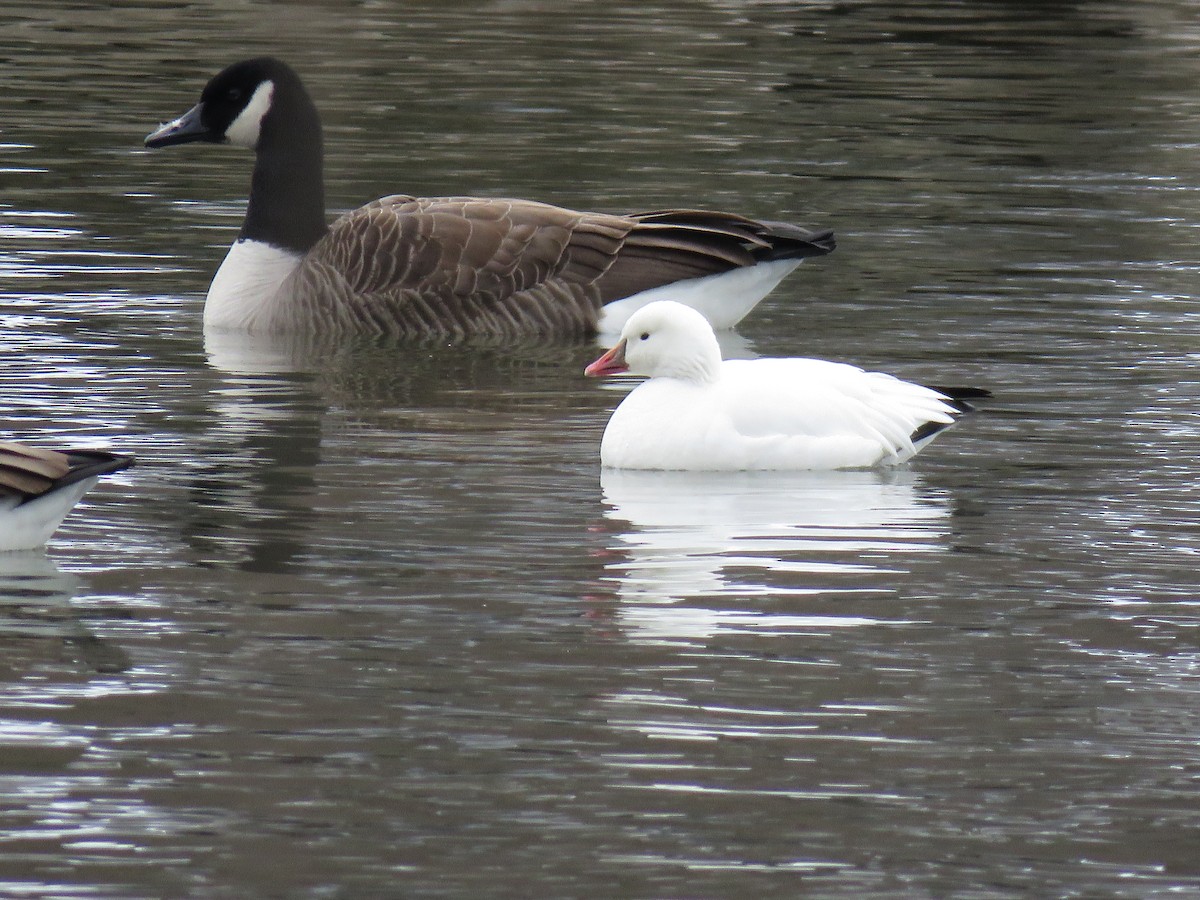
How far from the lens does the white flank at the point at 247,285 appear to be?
Result: 1302 centimetres

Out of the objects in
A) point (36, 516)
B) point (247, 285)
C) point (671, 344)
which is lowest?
point (36, 516)

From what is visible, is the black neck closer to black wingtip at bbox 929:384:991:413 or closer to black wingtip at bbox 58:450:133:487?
black wingtip at bbox 929:384:991:413

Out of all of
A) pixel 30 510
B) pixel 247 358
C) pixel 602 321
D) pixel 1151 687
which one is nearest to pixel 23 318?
pixel 247 358

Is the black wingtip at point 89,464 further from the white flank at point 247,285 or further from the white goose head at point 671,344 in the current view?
the white flank at point 247,285

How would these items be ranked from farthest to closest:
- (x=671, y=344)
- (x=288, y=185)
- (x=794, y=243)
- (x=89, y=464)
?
1. (x=288, y=185)
2. (x=794, y=243)
3. (x=671, y=344)
4. (x=89, y=464)

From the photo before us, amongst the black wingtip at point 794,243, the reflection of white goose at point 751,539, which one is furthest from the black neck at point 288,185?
the reflection of white goose at point 751,539

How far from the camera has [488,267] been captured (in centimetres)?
1304

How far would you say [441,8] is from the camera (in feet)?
96.7

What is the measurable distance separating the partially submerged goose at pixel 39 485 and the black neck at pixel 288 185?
556 centimetres

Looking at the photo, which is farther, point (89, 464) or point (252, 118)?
point (252, 118)

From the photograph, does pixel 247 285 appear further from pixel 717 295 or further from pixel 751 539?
pixel 751 539

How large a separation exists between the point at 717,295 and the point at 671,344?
3454 mm

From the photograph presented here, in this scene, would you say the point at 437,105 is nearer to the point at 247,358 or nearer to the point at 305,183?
the point at 305,183

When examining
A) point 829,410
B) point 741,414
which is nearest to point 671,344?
point 741,414
